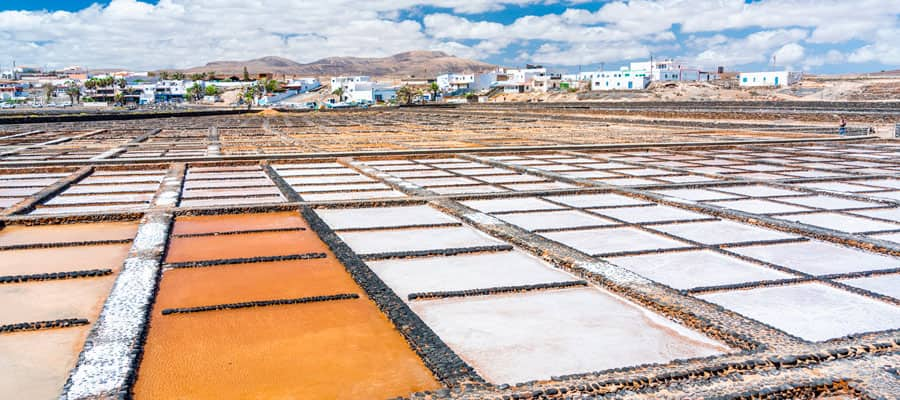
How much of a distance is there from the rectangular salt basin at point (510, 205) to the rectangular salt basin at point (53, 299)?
4948mm

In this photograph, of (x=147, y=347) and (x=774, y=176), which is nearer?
(x=147, y=347)

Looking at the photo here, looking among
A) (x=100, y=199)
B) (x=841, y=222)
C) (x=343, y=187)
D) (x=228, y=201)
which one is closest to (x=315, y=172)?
(x=343, y=187)

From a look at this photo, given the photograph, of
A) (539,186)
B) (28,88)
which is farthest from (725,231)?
(28,88)

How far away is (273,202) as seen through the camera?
10016 mm

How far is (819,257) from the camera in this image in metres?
6.72

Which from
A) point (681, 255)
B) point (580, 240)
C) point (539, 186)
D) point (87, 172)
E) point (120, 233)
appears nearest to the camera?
point (681, 255)

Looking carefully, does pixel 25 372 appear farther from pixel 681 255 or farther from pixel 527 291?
pixel 681 255

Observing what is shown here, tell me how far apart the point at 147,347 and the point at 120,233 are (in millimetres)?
4043

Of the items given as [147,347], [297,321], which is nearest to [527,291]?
[297,321]

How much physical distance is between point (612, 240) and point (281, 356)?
4.28 m

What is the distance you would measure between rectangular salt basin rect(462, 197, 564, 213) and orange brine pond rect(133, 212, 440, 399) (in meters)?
3.30

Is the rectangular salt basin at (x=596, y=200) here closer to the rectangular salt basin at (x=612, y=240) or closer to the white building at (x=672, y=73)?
the rectangular salt basin at (x=612, y=240)

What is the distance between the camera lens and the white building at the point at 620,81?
2739 inches

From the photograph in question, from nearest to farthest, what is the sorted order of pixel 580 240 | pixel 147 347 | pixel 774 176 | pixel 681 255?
pixel 147 347 < pixel 681 255 < pixel 580 240 < pixel 774 176
